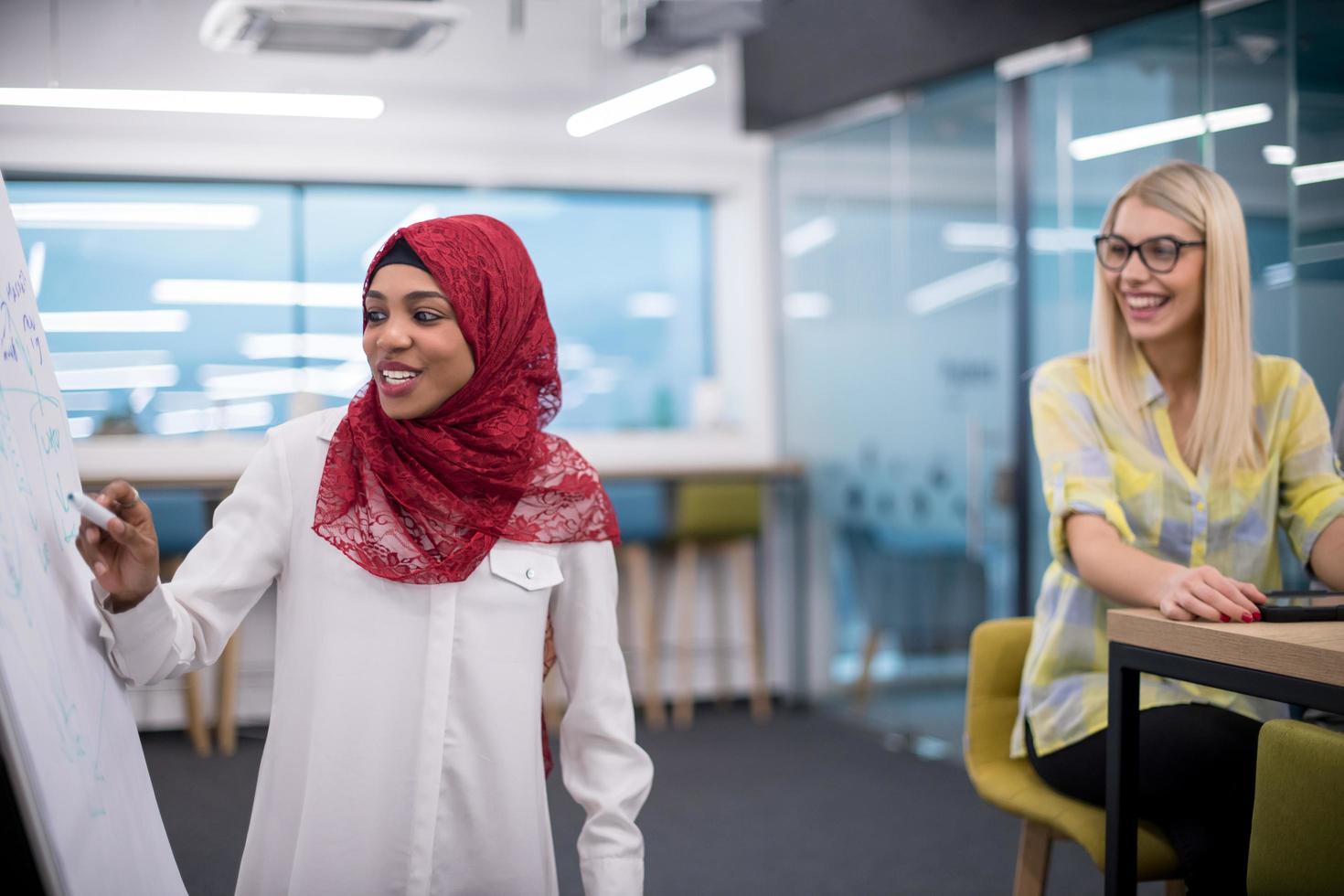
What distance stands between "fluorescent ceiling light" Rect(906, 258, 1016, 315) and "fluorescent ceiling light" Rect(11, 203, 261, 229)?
8.77 feet

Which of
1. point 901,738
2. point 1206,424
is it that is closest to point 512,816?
point 1206,424

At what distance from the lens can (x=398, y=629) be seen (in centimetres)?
148

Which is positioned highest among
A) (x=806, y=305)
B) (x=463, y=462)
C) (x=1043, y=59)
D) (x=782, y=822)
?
(x=1043, y=59)

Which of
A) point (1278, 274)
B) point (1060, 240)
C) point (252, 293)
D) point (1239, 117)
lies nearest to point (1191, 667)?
point (1278, 274)

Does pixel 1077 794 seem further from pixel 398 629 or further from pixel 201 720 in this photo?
pixel 201 720

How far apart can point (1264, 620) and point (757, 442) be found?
4.00 meters

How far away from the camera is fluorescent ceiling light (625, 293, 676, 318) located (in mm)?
5539

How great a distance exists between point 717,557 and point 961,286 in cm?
176

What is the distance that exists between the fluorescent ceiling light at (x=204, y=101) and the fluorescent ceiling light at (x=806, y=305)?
1.88 metres

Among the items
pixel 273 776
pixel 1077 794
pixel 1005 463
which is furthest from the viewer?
pixel 1005 463

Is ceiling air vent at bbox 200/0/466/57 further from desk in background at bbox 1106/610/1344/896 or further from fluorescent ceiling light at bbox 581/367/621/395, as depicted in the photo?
desk in background at bbox 1106/610/1344/896

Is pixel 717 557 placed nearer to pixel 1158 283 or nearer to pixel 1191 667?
pixel 1158 283

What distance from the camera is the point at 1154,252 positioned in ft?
→ 6.61

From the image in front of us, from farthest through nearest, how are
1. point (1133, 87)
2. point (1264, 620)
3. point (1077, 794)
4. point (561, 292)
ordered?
1. point (561, 292)
2. point (1133, 87)
3. point (1077, 794)
4. point (1264, 620)
